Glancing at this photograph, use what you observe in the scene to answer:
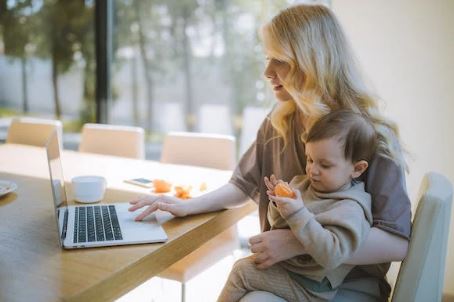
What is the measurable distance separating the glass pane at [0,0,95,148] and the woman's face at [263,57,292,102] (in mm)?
3159

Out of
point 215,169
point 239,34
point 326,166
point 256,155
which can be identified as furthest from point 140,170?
point 239,34

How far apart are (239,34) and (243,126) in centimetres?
76

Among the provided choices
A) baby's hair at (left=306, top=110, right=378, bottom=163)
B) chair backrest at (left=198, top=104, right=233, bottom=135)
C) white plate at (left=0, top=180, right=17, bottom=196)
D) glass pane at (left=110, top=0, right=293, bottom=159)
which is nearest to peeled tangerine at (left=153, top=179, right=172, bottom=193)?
white plate at (left=0, top=180, right=17, bottom=196)

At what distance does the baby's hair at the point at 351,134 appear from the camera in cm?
118

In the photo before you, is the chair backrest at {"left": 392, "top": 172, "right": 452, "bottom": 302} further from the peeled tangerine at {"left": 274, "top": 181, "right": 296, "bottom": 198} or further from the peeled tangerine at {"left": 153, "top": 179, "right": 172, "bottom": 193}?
the peeled tangerine at {"left": 153, "top": 179, "right": 172, "bottom": 193}

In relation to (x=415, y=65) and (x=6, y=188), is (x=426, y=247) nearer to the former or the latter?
(x=6, y=188)

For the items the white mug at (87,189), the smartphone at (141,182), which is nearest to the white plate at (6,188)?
the white mug at (87,189)

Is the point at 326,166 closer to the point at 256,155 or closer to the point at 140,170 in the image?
the point at 256,155

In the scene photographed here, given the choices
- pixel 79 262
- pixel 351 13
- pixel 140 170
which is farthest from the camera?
pixel 351 13

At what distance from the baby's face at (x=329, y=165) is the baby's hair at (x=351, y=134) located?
0.02 meters

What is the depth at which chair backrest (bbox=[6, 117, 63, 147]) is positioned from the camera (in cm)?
294

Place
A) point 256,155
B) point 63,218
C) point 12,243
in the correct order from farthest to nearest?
point 256,155
point 63,218
point 12,243

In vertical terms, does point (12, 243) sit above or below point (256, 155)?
below

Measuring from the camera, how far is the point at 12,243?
3.77ft
